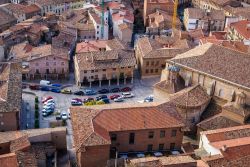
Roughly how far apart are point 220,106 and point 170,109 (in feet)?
31.1

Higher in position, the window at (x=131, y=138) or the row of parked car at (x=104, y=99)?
the row of parked car at (x=104, y=99)

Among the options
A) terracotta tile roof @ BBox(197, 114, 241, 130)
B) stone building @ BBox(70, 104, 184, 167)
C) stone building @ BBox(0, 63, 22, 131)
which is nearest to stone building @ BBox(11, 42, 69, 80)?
stone building @ BBox(0, 63, 22, 131)

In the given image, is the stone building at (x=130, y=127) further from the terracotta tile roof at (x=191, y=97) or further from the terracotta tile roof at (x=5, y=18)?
the terracotta tile roof at (x=5, y=18)

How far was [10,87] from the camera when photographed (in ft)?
218

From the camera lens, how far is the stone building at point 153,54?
8604 cm

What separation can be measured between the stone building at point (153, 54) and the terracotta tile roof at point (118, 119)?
24.8 metres

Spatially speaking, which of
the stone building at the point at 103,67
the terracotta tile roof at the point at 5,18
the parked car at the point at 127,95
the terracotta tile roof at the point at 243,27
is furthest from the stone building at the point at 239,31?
the terracotta tile roof at the point at 5,18

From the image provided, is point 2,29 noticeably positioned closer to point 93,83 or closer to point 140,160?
point 93,83

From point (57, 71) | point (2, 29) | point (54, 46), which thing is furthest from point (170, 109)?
point (2, 29)

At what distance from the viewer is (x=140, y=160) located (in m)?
51.2

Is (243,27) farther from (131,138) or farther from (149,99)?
(131,138)

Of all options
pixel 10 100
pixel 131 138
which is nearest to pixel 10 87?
pixel 10 100

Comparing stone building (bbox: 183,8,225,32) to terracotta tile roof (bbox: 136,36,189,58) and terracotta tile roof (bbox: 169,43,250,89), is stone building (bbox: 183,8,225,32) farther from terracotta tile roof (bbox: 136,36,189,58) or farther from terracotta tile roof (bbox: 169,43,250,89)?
terracotta tile roof (bbox: 169,43,250,89)

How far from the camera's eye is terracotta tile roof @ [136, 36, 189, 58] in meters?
86.3
